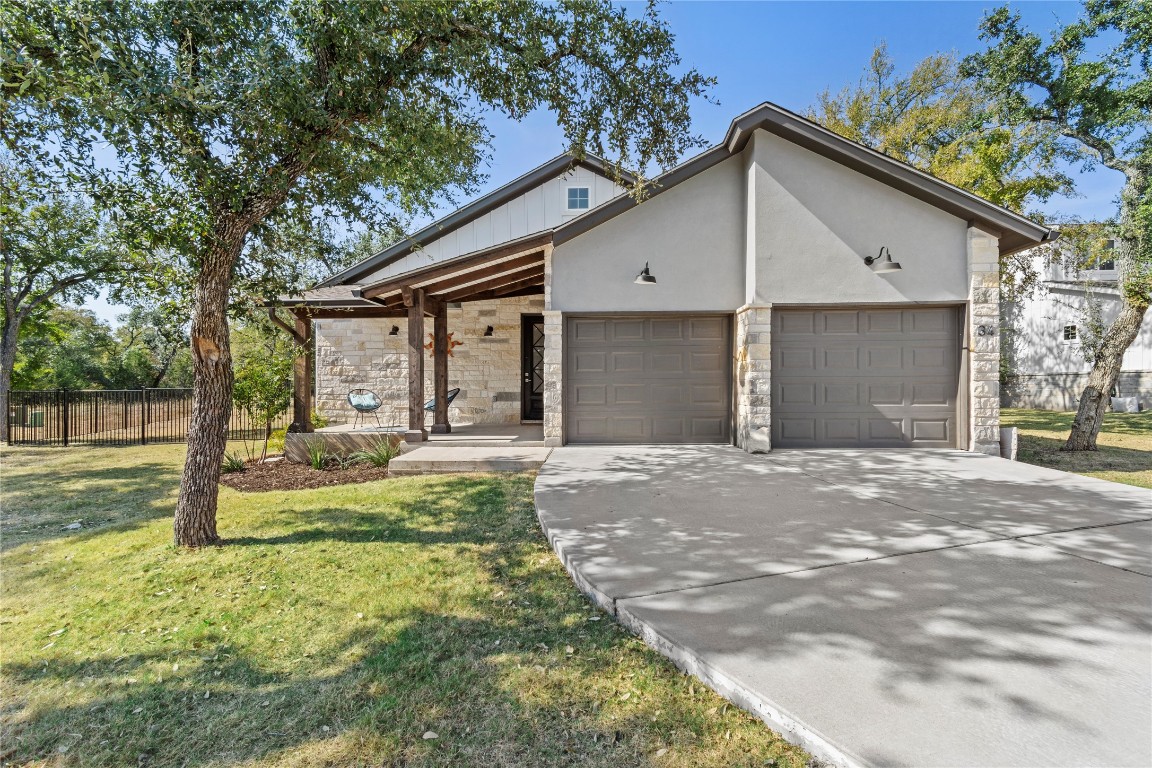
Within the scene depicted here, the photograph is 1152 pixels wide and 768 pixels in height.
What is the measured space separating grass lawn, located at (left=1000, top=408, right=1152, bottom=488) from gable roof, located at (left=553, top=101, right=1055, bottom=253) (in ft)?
11.1

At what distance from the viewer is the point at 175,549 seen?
4.21 m

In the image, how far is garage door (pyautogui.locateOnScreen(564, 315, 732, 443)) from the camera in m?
7.70

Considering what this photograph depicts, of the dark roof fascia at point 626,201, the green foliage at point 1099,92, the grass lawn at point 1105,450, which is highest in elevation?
the green foliage at point 1099,92

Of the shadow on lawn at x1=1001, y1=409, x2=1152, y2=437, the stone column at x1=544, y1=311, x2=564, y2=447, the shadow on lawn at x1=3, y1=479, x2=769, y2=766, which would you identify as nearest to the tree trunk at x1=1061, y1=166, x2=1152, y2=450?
the shadow on lawn at x1=1001, y1=409, x2=1152, y2=437

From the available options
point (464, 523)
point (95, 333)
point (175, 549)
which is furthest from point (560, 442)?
point (95, 333)

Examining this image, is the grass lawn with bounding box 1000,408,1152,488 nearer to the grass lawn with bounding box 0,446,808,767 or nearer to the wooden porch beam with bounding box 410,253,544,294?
the grass lawn with bounding box 0,446,808,767

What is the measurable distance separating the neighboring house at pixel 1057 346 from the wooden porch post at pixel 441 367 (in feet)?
64.8

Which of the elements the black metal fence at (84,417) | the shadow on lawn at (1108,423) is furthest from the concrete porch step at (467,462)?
the shadow on lawn at (1108,423)

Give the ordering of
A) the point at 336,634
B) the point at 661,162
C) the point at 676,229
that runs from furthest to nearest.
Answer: the point at 676,229 < the point at 661,162 < the point at 336,634

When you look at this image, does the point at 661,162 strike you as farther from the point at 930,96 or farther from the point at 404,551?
the point at 930,96

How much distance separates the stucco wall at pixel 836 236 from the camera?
7.05 metres

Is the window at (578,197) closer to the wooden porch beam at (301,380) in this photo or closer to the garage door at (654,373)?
the garage door at (654,373)

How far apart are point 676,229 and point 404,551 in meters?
5.91

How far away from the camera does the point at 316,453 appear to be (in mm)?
7836
